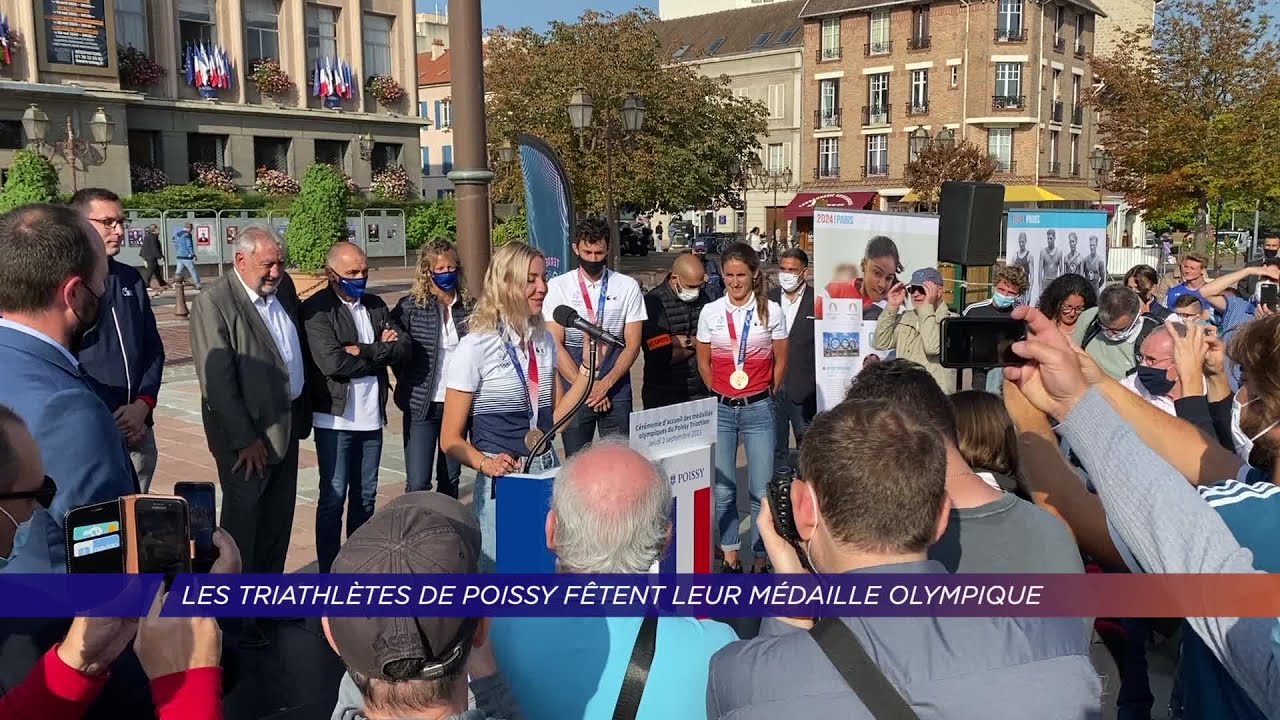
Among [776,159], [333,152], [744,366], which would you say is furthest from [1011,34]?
[744,366]

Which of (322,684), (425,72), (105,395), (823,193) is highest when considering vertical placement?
(425,72)

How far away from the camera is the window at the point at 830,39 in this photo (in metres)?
52.3

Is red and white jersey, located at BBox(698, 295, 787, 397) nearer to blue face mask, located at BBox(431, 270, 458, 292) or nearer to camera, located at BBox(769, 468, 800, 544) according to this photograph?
blue face mask, located at BBox(431, 270, 458, 292)

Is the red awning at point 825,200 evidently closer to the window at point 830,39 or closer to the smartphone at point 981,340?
the window at point 830,39

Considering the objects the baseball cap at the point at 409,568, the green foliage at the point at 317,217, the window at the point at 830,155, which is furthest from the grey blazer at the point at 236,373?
the window at the point at 830,155

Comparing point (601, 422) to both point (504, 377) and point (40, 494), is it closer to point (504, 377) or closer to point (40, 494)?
point (504, 377)

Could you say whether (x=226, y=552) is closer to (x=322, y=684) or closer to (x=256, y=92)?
(x=322, y=684)

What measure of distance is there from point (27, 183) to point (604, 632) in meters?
16.2

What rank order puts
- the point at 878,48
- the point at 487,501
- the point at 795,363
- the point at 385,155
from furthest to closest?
the point at 878,48 → the point at 385,155 → the point at 795,363 → the point at 487,501

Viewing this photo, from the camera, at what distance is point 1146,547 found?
1.83 meters

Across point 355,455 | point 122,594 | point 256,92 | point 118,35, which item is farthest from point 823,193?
point 122,594

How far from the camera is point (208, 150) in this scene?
31750mm

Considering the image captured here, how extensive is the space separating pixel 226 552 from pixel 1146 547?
1.73 m

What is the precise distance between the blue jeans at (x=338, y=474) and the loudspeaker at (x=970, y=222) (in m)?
3.26
